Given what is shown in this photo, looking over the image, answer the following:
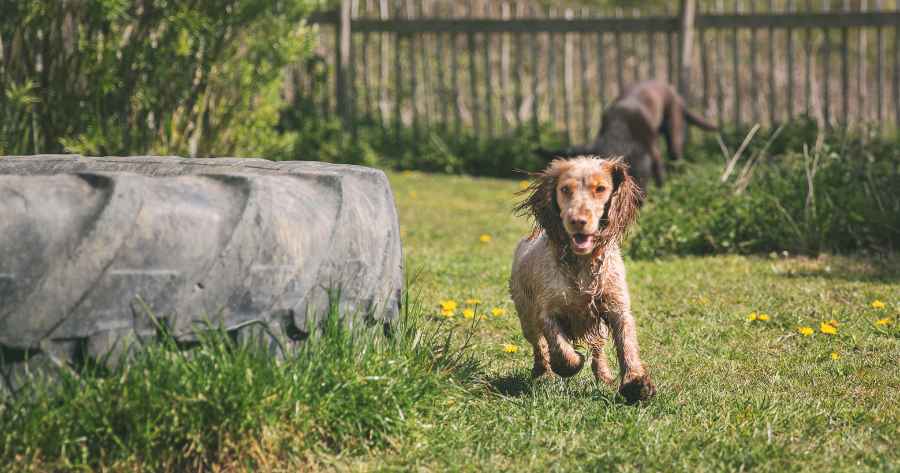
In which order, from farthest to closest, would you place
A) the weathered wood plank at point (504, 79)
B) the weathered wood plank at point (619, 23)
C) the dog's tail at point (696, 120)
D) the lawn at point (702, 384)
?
1. the weathered wood plank at point (504, 79)
2. the weathered wood plank at point (619, 23)
3. the dog's tail at point (696, 120)
4. the lawn at point (702, 384)

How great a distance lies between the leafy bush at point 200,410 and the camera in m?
3.00

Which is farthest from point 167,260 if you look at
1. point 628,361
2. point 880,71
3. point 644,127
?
point 880,71

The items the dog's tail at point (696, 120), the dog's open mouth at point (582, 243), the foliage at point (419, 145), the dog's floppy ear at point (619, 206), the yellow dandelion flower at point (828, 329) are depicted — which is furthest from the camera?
the foliage at point (419, 145)

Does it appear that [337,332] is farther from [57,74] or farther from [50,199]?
[57,74]

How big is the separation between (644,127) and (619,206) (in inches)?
239

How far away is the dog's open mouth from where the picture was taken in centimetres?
411

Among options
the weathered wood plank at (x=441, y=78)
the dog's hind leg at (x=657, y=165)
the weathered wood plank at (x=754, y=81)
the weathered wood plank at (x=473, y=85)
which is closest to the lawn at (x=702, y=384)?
the dog's hind leg at (x=657, y=165)

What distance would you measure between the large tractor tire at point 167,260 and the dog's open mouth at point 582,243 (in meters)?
0.86

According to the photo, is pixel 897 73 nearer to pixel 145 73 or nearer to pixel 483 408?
pixel 145 73

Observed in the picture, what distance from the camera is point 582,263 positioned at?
4.25 m

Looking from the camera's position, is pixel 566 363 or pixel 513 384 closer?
pixel 566 363

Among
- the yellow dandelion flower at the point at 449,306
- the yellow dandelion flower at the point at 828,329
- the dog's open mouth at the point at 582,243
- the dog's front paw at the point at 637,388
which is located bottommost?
the yellow dandelion flower at the point at 828,329

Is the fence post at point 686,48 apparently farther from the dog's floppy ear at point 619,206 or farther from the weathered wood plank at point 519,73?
the dog's floppy ear at point 619,206

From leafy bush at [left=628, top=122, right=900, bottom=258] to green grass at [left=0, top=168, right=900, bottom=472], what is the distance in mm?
1726
